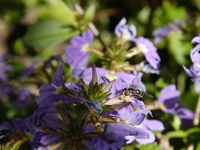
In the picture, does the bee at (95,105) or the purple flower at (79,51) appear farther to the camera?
the purple flower at (79,51)

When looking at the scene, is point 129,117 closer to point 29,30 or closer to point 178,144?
point 178,144

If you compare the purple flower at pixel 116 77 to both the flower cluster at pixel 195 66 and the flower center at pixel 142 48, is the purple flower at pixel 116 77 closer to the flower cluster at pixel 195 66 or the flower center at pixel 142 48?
the flower center at pixel 142 48

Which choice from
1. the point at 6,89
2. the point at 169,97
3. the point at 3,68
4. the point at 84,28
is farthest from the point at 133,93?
the point at 3,68

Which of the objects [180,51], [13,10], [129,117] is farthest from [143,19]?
[129,117]

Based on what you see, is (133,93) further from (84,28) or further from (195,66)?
(84,28)

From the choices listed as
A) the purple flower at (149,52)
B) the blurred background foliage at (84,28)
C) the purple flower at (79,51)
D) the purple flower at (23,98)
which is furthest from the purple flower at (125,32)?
the purple flower at (23,98)

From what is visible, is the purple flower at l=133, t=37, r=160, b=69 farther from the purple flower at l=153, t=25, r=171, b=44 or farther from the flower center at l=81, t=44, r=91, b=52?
the purple flower at l=153, t=25, r=171, b=44
